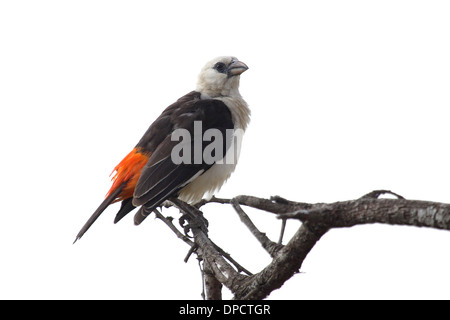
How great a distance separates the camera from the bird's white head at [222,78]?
642cm

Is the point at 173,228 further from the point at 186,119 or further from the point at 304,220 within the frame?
the point at 304,220

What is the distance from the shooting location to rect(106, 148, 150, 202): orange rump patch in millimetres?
5328

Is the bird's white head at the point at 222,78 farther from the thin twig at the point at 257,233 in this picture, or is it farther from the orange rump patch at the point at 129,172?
the thin twig at the point at 257,233

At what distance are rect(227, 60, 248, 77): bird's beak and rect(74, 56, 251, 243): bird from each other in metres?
0.34

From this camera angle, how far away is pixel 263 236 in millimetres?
3205

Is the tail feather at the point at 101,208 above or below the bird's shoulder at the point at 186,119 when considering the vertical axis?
below

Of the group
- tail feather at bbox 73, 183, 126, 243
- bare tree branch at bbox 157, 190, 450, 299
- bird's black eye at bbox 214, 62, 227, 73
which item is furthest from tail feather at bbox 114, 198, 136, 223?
bird's black eye at bbox 214, 62, 227, 73

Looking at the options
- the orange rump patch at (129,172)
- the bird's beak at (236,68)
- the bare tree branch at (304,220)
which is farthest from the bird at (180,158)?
the bare tree branch at (304,220)

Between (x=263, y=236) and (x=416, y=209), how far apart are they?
111cm

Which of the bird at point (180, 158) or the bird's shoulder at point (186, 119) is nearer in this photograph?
the bird at point (180, 158)

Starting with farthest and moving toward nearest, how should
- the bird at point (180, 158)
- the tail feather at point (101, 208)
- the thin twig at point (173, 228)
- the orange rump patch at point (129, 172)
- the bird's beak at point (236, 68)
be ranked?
the bird's beak at point (236, 68) → the orange rump patch at point (129, 172) → the bird at point (180, 158) → the tail feather at point (101, 208) → the thin twig at point (173, 228)

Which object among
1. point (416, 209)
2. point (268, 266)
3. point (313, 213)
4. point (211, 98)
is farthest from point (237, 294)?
point (211, 98)

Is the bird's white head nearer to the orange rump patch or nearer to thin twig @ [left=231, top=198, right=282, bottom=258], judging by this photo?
the orange rump patch

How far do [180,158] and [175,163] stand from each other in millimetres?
70
